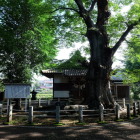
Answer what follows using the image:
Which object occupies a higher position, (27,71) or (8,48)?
(8,48)

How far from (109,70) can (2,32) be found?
1102 centimetres

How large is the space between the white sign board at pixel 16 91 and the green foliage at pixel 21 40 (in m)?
3.42

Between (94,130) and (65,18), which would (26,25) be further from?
(94,130)

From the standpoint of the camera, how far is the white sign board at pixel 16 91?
464 inches

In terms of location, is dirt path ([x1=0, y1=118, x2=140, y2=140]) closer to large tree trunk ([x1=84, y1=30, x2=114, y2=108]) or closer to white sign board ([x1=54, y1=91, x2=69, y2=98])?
large tree trunk ([x1=84, y1=30, x2=114, y2=108])

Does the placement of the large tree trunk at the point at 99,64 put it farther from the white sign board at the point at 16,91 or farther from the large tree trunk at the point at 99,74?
the white sign board at the point at 16,91

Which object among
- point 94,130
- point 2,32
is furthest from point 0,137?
point 2,32

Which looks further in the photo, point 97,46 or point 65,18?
point 65,18

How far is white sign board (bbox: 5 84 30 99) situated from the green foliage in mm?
3415

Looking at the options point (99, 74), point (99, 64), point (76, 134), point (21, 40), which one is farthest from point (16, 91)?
point (76, 134)

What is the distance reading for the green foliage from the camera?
1480 centimetres

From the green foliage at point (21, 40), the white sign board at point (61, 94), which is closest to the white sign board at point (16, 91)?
the green foliage at point (21, 40)

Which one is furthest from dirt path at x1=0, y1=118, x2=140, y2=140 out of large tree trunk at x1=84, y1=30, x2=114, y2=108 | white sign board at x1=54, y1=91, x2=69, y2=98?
white sign board at x1=54, y1=91, x2=69, y2=98

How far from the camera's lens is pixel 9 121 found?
8.12m
